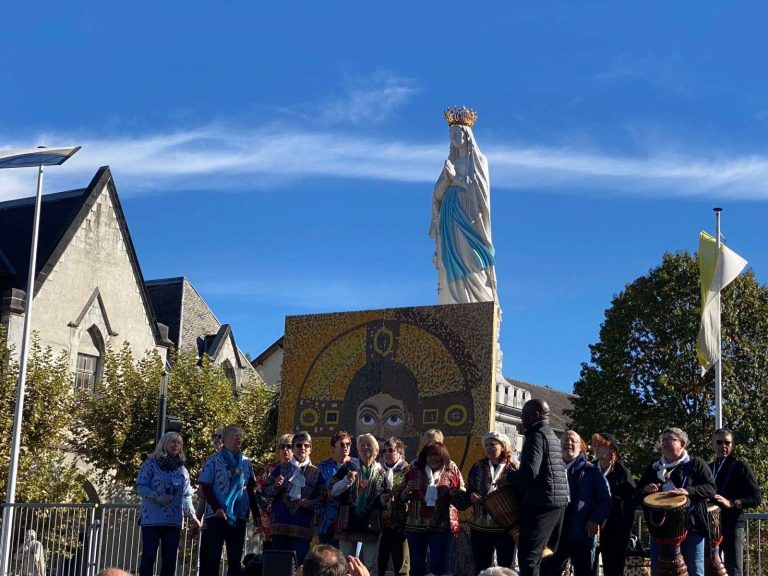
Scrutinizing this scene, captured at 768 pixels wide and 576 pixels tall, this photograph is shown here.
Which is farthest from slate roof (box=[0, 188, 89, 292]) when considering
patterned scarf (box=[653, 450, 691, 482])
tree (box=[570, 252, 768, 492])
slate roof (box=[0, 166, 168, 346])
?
patterned scarf (box=[653, 450, 691, 482])

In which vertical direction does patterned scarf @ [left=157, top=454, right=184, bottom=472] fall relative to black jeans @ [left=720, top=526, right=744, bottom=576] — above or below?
above

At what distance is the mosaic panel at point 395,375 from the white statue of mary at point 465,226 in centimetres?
858

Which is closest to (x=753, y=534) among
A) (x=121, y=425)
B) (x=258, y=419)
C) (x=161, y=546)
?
(x=161, y=546)

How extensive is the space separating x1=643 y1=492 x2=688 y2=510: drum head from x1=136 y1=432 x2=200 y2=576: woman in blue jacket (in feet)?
16.0

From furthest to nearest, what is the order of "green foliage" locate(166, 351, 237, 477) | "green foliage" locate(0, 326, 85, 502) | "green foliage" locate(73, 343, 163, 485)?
"green foliage" locate(166, 351, 237, 477) → "green foliage" locate(73, 343, 163, 485) → "green foliage" locate(0, 326, 85, 502)

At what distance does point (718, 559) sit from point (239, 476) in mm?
4994

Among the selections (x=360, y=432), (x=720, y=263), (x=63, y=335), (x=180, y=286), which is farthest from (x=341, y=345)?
(x=180, y=286)

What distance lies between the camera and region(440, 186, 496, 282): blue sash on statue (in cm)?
2623

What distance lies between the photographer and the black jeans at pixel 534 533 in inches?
387

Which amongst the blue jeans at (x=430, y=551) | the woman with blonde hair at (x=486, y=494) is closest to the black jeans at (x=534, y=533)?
the woman with blonde hair at (x=486, y=494)

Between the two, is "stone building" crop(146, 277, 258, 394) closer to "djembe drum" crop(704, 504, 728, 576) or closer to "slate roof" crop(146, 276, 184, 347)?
"slate roof" crop(146, 276, 184, 347)

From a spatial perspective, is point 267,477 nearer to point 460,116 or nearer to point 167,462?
point 167,462

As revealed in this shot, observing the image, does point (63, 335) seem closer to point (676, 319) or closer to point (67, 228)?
point (67, 228)

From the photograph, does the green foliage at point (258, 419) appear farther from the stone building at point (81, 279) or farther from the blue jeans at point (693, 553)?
the blue jeans at point (693, 553)
